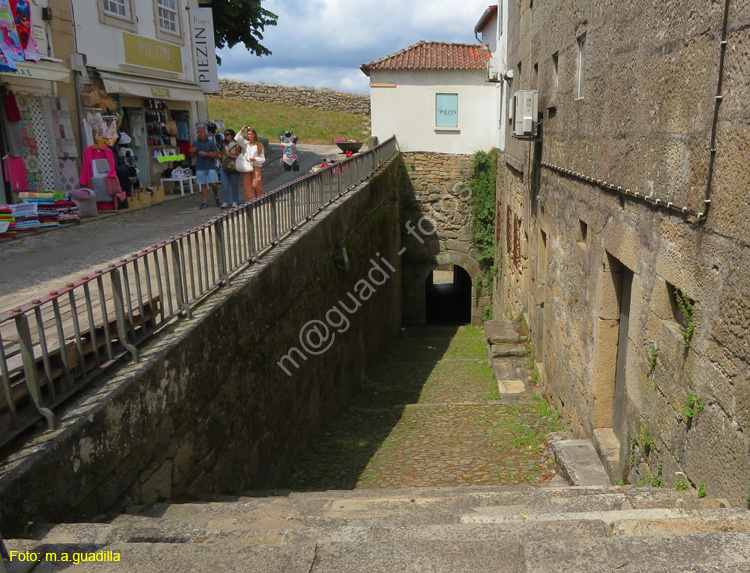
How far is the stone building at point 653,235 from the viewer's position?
327 centimetres

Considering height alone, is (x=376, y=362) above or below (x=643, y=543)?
below

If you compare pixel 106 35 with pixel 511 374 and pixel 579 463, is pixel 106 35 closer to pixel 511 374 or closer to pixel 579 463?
pixel 511 374

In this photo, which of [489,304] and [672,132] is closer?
[672,132]

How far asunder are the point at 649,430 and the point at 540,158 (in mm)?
5452

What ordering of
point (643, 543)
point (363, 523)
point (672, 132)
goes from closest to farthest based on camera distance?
1. point (643, 543)
2. point (363, 523)
3. point (672, 132)

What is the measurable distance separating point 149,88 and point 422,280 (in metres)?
9.80

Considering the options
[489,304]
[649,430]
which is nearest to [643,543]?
[649,430]

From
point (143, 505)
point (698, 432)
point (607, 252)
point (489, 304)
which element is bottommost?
point (489, 304)

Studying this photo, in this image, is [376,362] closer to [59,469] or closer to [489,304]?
[489,304]

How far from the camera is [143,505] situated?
3744 mm

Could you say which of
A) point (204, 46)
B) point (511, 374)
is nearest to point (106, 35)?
point (204, 46)

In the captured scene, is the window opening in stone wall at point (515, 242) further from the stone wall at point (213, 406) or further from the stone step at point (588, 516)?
the stone step at point (588, 516)

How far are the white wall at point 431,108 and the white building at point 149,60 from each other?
5.41m

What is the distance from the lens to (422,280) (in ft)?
63.0
